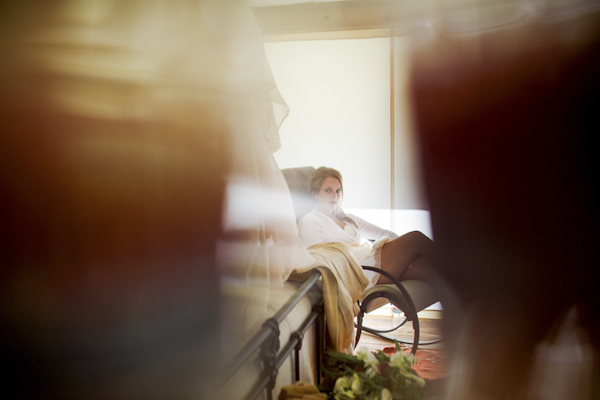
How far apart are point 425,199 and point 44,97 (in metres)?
0.38

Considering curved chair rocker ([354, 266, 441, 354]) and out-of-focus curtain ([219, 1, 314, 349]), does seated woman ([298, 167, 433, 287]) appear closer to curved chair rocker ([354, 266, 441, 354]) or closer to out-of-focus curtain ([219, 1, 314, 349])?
curved chair rocker ([354, 266, 441, 354])

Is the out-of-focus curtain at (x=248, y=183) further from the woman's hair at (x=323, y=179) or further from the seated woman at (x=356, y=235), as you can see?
the woman's hair at (x=323, y=179)

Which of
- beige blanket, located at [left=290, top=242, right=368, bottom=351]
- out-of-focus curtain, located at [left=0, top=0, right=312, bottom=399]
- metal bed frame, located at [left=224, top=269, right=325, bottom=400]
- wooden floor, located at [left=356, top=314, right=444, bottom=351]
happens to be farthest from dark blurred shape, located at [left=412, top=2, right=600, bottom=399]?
wooden floor, located at [left=356, top=314, right=444, bottom=351]

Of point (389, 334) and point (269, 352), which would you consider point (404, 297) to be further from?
point (269, 352)

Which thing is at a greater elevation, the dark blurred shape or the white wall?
the white wall

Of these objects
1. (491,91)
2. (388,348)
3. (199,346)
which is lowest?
(388,348)

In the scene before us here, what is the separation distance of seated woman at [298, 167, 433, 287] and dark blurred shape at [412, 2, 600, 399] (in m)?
1.54

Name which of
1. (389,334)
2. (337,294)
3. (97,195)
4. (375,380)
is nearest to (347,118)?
(389,334)

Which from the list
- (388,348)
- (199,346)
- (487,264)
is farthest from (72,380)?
(388,348)

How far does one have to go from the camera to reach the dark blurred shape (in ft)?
0.77

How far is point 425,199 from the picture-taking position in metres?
0.27

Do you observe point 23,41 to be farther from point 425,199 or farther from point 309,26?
point 309,26

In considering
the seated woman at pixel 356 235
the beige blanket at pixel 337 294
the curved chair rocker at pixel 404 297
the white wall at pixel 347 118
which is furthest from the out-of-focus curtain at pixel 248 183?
the white wall at pixel 347 118

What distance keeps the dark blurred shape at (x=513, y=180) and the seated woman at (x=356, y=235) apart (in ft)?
5.05
